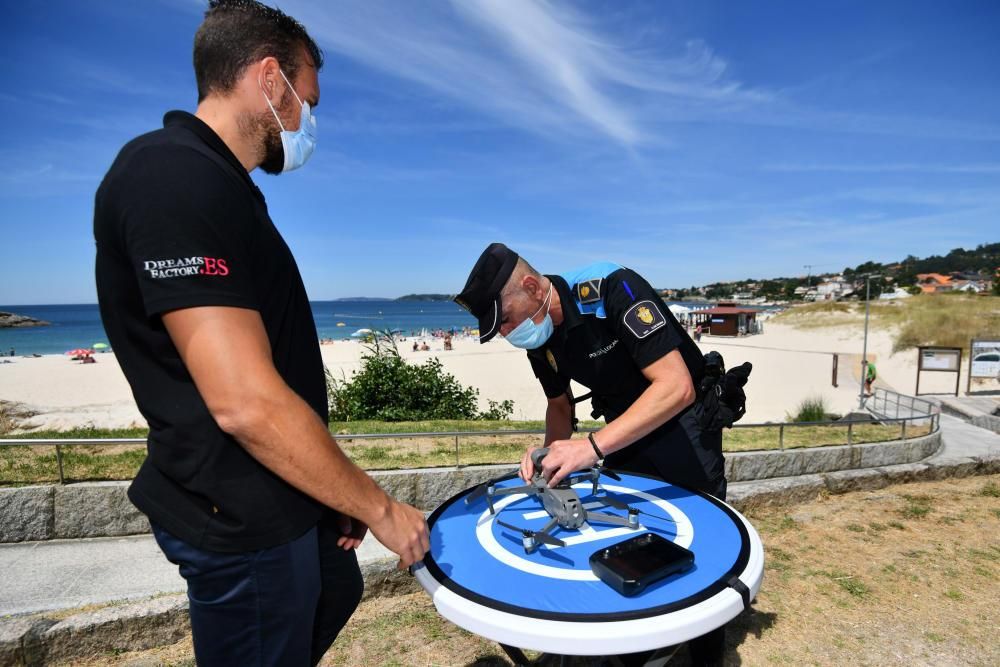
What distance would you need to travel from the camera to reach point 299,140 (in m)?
1.79

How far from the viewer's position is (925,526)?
15.9ft

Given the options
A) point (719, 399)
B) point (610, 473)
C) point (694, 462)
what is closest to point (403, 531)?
point (610, 473)

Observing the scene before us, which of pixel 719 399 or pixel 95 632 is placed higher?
pixel 719 399

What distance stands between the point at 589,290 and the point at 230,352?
191 cm

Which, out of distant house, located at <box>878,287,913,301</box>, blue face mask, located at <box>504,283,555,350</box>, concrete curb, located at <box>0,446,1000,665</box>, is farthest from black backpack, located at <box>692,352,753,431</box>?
distant house, located at <box>878,287,913,301</box>

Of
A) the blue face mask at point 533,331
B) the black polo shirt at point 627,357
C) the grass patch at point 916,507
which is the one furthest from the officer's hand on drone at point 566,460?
the grass patch at point 916,507

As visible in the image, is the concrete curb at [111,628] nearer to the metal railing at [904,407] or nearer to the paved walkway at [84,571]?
the paved walkway at [84,571]

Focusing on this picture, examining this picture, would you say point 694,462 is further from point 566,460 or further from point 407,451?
point 407,451

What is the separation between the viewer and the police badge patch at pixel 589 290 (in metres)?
2.72

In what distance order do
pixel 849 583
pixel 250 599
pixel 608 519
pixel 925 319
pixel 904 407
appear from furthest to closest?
pixel 925 319, pixel 904 407, pixel 849 583, pixel 608 519, pixel 250 599

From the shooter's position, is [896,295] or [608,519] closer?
[608,519]

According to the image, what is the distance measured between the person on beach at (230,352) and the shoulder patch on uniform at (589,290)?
1511 millimetres

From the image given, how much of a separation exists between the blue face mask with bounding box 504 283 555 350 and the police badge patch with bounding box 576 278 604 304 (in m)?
0.16

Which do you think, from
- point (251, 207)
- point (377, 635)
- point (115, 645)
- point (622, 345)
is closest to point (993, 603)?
point (622, 345)
